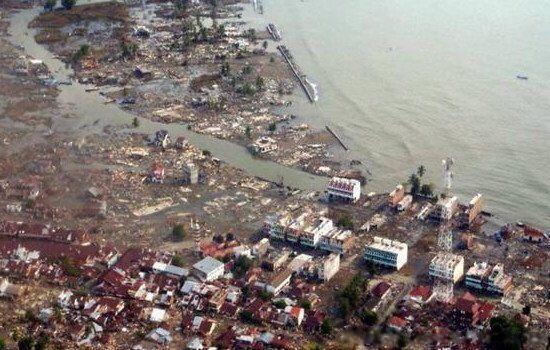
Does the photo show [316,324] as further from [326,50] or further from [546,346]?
[326,50]

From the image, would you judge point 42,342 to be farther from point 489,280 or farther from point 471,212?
point 471,212

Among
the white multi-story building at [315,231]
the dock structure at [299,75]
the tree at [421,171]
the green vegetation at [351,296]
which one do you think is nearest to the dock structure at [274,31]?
the dock structure at [299,75]

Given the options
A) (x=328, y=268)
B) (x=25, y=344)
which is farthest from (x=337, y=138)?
(x=25, y=344)

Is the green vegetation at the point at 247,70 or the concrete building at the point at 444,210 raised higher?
the concrete building at the point at 444,210

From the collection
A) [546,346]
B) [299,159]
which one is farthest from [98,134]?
[546,346]

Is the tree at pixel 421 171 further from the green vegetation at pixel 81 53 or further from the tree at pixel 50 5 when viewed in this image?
the tree at pixel 50 5
